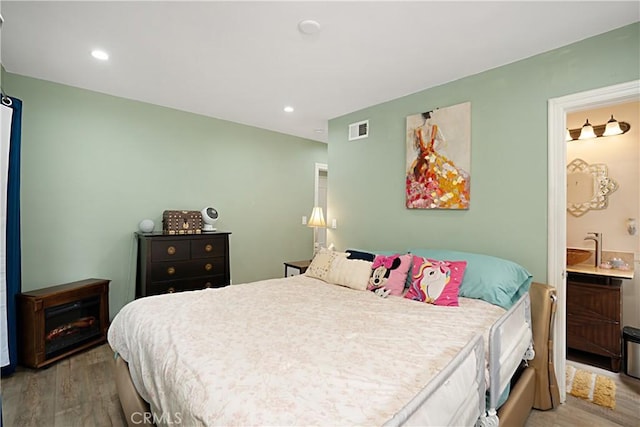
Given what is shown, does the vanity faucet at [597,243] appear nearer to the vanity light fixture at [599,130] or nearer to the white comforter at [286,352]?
the vanity light fixture at [599,130]

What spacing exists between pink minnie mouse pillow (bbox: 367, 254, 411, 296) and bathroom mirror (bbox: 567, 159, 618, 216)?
2.23 metres

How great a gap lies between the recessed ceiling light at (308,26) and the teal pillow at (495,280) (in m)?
2.01

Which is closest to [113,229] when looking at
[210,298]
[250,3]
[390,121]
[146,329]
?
[210,298]

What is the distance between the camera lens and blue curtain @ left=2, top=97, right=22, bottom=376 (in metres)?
2.40

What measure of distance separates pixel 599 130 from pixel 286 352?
388cm

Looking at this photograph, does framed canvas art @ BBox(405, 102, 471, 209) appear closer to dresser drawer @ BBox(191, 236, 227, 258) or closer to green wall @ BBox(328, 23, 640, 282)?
green wall @ BBox(328, 23, 640, 282)

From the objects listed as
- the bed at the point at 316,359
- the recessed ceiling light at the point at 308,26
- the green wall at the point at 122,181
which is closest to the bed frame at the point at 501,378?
the bed at the point at 316,359

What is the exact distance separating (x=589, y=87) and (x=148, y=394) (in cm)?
324

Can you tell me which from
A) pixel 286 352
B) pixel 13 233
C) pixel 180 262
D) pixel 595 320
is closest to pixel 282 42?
pixel 286 352

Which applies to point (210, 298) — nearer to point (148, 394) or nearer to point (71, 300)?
point (148, 394)

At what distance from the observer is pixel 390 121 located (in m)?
3.28

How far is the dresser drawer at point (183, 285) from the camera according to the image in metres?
3.12

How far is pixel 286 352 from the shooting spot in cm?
134

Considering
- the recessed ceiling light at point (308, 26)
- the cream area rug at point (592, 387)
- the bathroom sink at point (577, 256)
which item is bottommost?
the cream area rug at point (592, 387)
